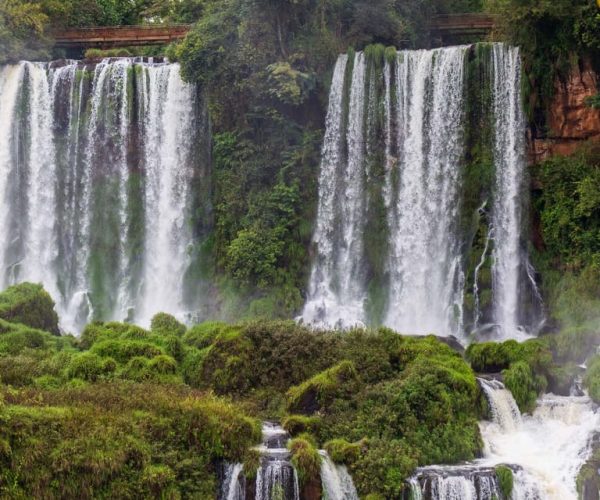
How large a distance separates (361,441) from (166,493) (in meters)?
3.71

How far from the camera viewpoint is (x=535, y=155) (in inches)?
1081

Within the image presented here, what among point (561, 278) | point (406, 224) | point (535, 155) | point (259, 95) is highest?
point (259, 95)

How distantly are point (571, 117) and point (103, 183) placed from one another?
50.7 feet

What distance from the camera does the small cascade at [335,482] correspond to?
15781 mm

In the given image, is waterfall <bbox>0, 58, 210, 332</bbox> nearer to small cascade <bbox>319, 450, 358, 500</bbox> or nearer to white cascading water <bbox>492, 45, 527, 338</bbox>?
white cascading water <bbox>492, 45, 527, 338</bbox>

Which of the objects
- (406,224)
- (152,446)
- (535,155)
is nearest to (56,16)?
(406,224)

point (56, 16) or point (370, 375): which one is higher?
point (56, 16)

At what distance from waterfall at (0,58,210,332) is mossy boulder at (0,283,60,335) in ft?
17.6

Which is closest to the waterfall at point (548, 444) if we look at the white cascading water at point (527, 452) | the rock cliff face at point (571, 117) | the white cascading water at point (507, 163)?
the white cascading water at point (527, 452)

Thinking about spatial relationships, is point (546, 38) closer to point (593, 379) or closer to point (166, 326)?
point (593, 379)

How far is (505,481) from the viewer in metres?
16.1

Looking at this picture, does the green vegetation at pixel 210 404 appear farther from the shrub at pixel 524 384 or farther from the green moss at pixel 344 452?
the shrub at pixel 524 384

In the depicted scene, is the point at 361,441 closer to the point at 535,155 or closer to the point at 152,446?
the point at 152,446

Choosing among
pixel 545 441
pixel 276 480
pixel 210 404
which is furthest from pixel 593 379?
pixel 210 404
